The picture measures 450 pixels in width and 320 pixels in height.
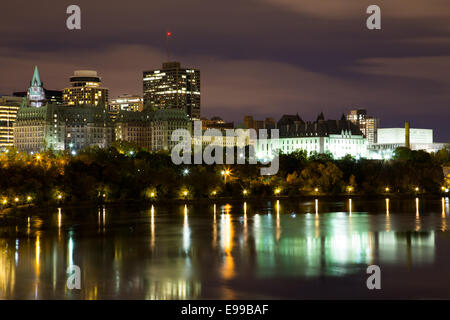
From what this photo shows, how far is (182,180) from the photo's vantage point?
301ft

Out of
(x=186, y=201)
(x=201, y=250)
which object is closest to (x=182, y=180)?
(x=186, y=201)

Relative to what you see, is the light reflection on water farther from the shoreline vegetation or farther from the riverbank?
the shoreline vegetation

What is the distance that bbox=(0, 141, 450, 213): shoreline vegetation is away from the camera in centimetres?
7675

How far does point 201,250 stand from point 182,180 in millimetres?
48878

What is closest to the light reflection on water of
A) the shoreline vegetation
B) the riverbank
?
the riverbank

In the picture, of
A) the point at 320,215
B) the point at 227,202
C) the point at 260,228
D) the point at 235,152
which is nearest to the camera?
the point at 260,228

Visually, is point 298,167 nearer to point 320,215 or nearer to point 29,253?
point 320,215

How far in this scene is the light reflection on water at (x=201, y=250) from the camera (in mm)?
32156

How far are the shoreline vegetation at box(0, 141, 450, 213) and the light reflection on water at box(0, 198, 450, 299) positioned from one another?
7.65 m

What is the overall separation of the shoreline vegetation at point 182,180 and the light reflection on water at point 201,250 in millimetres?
7650

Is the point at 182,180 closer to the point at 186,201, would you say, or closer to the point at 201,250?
the point at 186,201

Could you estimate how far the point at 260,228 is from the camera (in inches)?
2194
